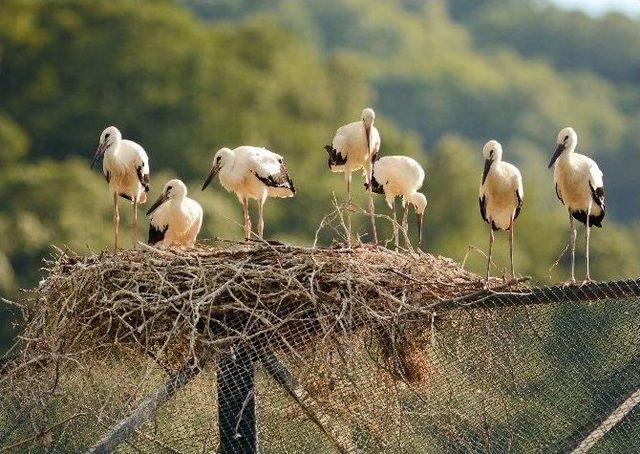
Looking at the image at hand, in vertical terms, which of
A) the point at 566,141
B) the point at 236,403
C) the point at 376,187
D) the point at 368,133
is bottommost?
the point at 236,403

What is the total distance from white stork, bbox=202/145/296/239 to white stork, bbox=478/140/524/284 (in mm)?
1745

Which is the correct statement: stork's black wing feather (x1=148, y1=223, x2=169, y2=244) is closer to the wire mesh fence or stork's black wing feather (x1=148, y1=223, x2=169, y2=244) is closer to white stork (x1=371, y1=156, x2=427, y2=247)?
white stork (x1=371, y1=156, x2=427, y2=247)

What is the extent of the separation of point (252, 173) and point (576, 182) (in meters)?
2.57

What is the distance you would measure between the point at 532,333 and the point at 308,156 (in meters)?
45.3

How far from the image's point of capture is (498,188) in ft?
37.9

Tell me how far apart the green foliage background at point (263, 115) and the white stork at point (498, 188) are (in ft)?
43.2

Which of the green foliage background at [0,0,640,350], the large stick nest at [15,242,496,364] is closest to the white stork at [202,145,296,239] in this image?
the large stick nest at [15,242,496,364]

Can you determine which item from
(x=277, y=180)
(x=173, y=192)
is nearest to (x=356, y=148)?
(x=277, y=180)

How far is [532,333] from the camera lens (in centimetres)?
841

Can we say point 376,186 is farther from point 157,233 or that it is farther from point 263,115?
point 263,115

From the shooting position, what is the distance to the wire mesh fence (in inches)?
320

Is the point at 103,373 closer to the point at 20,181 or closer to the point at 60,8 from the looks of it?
the point at 20,181

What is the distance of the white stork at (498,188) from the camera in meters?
11.5

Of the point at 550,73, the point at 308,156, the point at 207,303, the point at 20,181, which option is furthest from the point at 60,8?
the point at 207,303
